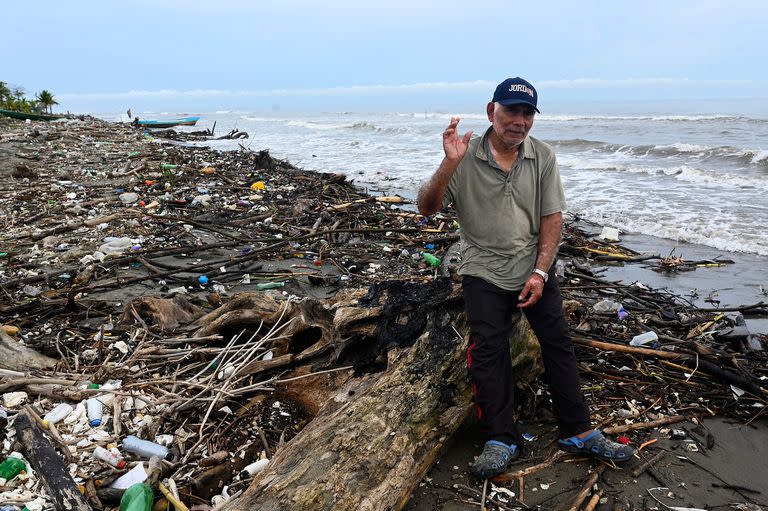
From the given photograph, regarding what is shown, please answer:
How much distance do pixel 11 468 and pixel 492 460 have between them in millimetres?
2487

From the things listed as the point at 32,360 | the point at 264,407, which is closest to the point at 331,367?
the point at 264,407

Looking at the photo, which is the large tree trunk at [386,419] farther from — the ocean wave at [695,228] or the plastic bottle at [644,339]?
the ocean wave at [695,228]

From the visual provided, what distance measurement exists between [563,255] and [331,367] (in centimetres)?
526

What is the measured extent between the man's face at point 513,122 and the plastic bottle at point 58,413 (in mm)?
3061

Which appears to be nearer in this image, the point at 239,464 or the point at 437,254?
the point at 239,464

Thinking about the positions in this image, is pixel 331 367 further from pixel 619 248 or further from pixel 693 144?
pixel 693 144

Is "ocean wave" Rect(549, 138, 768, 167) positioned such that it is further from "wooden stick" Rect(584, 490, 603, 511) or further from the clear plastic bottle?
the clear plastic bottle

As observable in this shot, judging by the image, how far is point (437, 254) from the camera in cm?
719

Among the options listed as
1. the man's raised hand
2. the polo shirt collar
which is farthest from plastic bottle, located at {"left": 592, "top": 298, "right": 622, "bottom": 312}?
the man's raised hand

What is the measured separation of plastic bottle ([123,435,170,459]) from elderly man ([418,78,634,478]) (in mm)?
1791

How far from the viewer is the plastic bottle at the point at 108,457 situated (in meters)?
2.73

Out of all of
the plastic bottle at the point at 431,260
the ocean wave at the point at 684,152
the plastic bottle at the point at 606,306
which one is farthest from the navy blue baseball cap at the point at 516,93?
the ocean wave at the point at 684,152

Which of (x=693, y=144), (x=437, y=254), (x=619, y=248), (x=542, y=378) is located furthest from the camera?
(x=693, y=144)

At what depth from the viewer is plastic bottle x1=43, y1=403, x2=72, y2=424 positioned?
2992 millimetres
